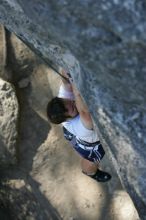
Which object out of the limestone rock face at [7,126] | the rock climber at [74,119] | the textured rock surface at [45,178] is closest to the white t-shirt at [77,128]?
the rock climber at [74,119]

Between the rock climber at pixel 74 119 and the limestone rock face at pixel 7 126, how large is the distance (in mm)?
784

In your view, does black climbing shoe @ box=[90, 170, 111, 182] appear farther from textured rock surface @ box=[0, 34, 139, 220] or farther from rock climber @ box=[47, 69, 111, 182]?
rock climber @ box=[47, 69, 111, 182]

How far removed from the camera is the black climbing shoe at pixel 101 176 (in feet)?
10.8

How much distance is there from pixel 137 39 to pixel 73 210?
2310mm

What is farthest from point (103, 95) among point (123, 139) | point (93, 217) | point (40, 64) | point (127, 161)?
point (40, 64)

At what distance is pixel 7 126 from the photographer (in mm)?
3582

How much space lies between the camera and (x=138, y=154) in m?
1.68

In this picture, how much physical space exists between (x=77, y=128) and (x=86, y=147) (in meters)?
0.21

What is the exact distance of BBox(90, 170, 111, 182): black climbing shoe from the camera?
329 centimetres

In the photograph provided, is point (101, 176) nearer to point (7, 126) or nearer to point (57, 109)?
point (7, 126)

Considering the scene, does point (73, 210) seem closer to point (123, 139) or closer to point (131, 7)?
point (123, 139)

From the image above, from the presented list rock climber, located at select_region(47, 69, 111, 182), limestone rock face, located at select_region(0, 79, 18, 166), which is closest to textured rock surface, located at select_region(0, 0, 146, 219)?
rock climber, located at select_region(47, 69, 111, 182)

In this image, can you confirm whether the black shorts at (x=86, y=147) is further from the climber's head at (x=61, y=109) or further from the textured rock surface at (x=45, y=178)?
the textured rock surface at (x=45, y=178)

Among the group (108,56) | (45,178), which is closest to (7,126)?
(45,178)
